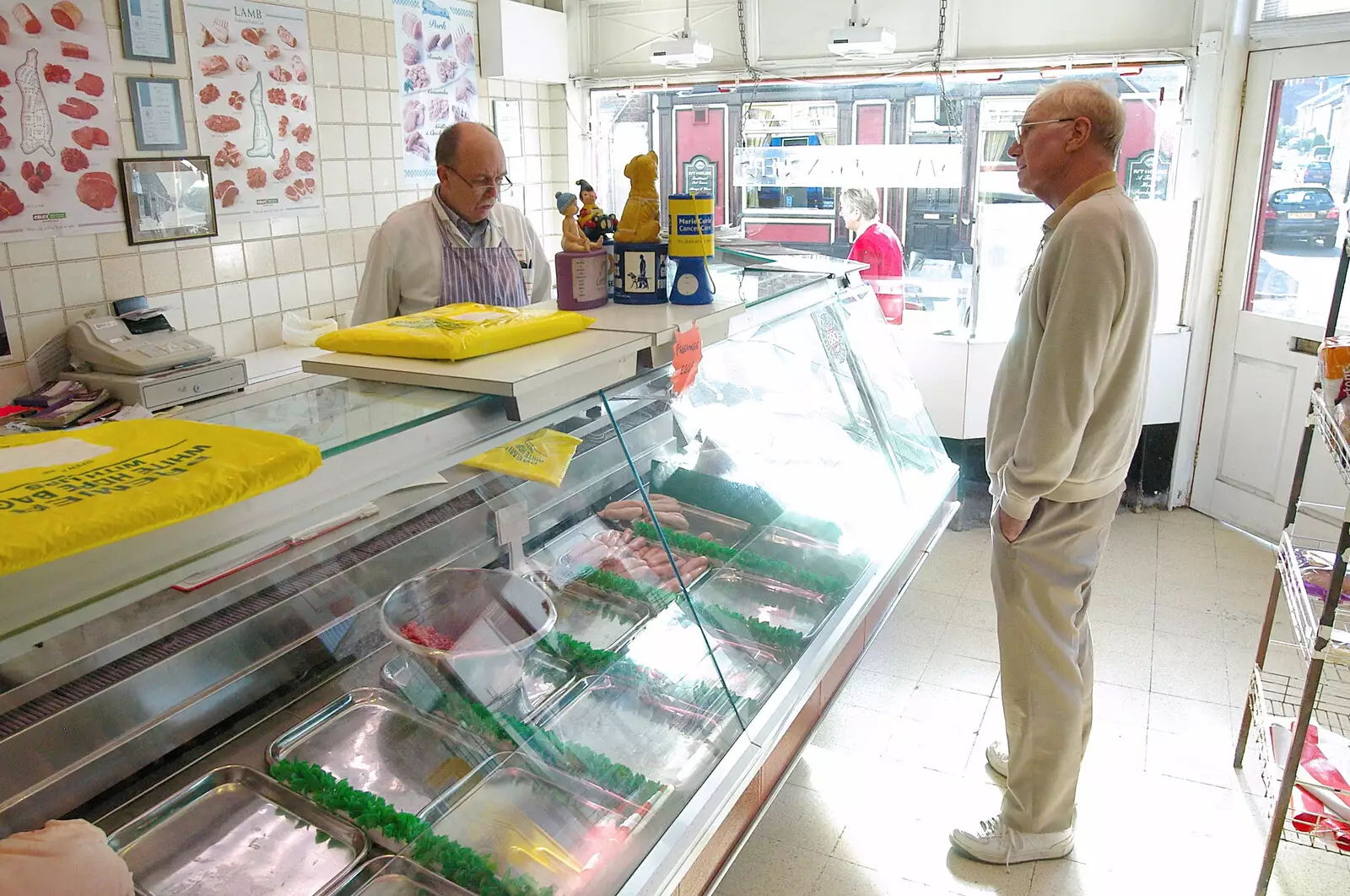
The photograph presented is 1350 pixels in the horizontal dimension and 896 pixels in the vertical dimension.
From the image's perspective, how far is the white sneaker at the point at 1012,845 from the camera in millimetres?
2730

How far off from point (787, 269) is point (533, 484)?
4.85ft

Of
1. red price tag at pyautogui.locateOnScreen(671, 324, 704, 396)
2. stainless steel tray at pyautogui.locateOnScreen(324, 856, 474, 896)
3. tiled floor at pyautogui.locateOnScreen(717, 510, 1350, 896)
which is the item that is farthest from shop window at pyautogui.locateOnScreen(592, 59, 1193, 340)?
stainless steel tray at pyautogui.locateOnScreen(324, 856, 474, 896)

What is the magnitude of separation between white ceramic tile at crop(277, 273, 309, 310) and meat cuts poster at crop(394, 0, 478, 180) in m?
0.94

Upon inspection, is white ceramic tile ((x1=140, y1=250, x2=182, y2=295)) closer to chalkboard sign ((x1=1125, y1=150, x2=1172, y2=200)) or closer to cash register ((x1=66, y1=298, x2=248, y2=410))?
cash register ((x1=66, y1=298, x2=248, y2=410))

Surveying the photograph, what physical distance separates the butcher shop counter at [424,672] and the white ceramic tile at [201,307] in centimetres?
267

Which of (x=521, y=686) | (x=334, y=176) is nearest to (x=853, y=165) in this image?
(x=334, y=176)

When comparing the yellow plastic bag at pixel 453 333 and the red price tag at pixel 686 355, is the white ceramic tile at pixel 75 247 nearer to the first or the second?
the yellow plastic bag at pixel 453 333

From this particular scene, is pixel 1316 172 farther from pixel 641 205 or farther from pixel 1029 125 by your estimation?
pixel 641 205

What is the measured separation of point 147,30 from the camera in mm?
3980

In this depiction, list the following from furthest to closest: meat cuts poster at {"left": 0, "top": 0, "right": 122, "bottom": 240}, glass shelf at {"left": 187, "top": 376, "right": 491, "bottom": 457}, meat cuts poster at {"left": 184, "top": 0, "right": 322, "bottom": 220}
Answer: meat cuts poster at {"left": 184, "top": 0, "right": 322, "bottom": 220}, meat cuts poster at {"left": 0, "top": 0, "right": 122, "bottom": 240}, glass shelf at {"left": 187, "top": 376, "right": 491, "bottom": 457}

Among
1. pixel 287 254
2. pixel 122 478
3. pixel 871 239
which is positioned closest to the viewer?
pixel 122 478

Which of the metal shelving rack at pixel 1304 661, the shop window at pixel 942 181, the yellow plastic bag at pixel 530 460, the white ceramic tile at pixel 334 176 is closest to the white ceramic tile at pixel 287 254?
the white ceramic tile at pixel 334 176

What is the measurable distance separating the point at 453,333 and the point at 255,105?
3358 millimetres

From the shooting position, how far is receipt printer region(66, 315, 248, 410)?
12.0 feet
